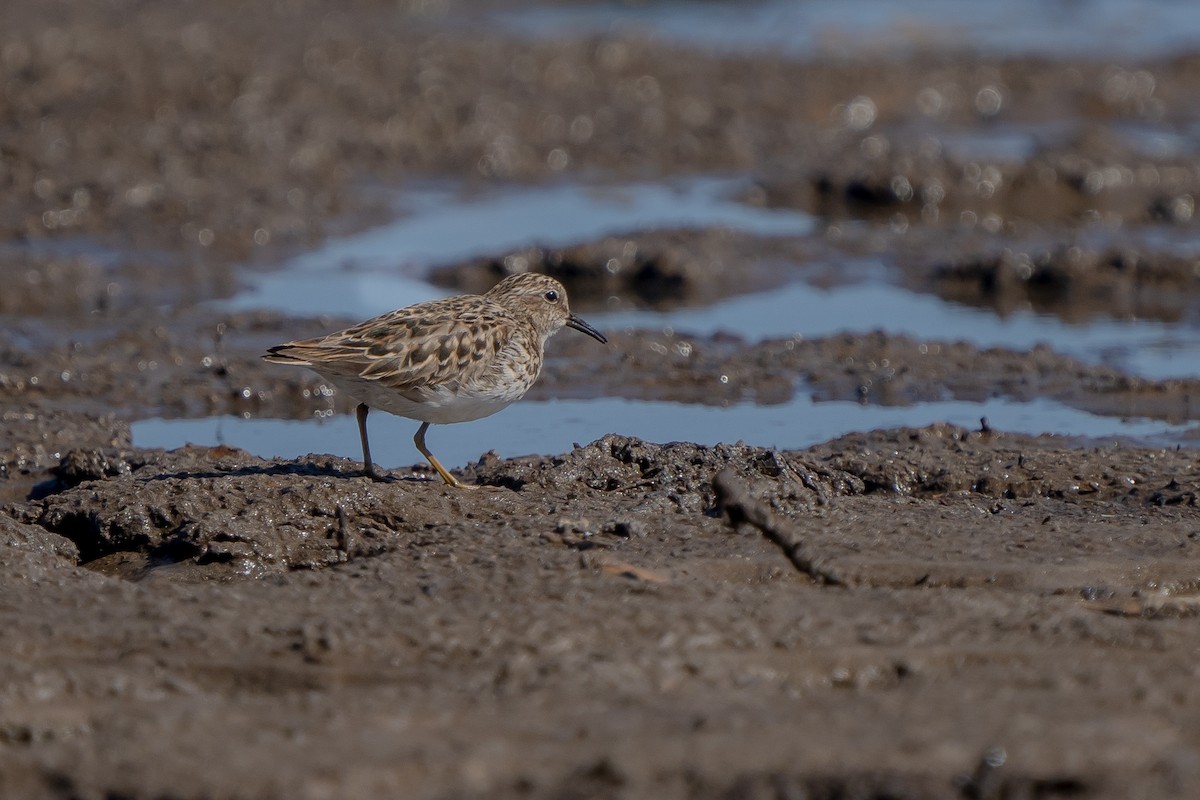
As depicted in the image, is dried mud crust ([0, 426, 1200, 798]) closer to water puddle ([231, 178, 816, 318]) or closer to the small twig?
the small twig

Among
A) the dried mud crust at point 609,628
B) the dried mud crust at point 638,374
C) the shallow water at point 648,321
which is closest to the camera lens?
the dried mud crust at point 609,628

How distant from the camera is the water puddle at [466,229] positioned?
39.2 ft

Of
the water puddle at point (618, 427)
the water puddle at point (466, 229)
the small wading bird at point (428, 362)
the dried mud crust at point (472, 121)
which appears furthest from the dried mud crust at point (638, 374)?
the dried mud crust at point (472, 121)

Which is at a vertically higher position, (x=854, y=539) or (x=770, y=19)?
(x=770, y=19)

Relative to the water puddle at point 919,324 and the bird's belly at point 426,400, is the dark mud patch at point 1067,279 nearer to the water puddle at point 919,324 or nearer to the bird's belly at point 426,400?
the water puddle at point 919,324

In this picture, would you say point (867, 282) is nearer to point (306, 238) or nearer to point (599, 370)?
point (599, 370)

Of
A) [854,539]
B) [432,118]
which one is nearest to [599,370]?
[854,539]

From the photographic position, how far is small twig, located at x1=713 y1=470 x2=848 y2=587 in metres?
5.67

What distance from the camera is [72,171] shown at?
13695mm

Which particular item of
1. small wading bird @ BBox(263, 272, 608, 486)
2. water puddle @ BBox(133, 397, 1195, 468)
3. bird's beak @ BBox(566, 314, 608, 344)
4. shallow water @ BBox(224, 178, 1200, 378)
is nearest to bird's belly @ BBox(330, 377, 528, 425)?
small wading bird @ BBox(263, 272, 608, 486)

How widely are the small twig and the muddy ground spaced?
0.02 m

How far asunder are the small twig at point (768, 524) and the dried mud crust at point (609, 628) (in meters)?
0.03

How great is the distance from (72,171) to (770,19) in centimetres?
1490

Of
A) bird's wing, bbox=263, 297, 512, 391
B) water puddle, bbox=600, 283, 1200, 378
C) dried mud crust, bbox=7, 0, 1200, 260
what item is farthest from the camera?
dried mud crust, bbox=7, 0, 1200, 260
